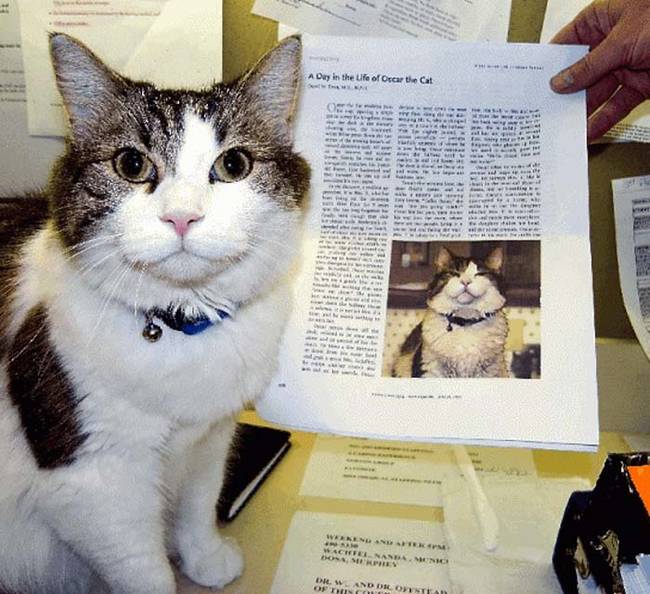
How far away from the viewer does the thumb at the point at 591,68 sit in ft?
2.86

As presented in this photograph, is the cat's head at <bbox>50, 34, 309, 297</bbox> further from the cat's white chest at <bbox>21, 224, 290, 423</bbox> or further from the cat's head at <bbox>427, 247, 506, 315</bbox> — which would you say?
the cat's head at <bbox>427, 247, 506, 315</bbox>

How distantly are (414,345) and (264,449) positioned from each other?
0.35 m

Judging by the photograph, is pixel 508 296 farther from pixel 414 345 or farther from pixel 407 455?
pixel 407 455

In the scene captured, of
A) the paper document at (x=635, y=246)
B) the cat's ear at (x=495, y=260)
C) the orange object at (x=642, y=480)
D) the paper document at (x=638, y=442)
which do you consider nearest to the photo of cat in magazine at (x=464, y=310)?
the cat's ear at (x=495, y=260)

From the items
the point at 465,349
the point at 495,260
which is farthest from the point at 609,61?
the point at 465,349

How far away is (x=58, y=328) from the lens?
2.52ft

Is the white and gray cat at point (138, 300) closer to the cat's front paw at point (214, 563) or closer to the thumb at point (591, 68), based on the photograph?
the cat's front paw at point (214, 563)

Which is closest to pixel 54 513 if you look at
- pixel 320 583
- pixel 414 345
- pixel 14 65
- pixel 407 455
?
pixel 320 583

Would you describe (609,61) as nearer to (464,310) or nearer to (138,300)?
(464,310)

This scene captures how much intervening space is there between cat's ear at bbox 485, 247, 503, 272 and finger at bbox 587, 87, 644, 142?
25 cm

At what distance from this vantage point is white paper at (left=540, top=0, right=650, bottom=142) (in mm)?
1023

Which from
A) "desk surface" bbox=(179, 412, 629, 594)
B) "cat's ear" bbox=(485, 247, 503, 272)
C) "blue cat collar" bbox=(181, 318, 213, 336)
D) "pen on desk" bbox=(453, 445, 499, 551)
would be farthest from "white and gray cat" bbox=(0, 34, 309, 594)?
"pen on desk" bbox=(453, 445, 499, 551)

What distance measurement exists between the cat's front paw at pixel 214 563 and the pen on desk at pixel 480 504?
325 millimetres

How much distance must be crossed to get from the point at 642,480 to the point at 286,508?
1.62 feet
